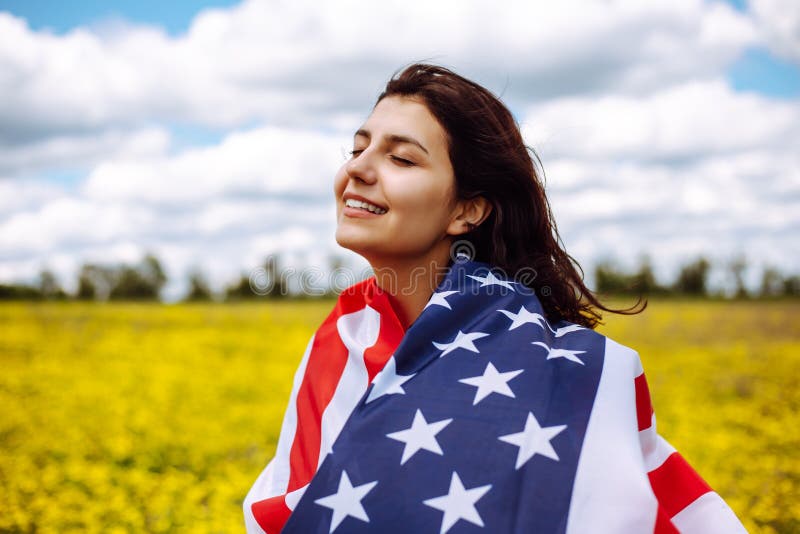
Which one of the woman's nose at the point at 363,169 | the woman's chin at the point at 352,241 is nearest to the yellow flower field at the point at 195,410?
the woman's chin at the point at 352,241

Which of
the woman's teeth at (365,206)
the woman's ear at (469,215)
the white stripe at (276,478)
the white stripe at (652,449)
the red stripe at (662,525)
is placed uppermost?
the woman's teeth at (365,206)

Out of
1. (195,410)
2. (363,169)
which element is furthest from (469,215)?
(195,410)

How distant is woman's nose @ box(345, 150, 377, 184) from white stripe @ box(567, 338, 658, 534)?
2.80 feet

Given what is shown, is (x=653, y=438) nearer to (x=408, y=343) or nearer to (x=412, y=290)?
(x=408, y=343)

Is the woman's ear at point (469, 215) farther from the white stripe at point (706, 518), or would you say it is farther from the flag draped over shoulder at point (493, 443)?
the white stripe at point (706, 518)

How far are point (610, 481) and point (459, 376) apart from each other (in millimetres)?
405

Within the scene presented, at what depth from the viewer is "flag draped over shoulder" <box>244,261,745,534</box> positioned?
1.34 m

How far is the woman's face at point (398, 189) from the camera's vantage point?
1.84m

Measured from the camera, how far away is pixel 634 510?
4.35ft

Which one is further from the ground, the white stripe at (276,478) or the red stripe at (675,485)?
the red stripe at (675,485)

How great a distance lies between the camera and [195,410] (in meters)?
6.55

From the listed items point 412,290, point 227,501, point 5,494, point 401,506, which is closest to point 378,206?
point 412,290

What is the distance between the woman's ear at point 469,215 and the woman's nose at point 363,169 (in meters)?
0.29

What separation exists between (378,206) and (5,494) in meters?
3.95
